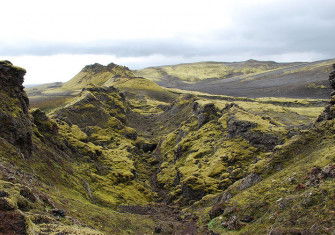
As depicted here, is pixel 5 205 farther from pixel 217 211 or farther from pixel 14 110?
pixel 14 110

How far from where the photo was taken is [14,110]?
55.7 m

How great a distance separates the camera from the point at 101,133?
10650cm

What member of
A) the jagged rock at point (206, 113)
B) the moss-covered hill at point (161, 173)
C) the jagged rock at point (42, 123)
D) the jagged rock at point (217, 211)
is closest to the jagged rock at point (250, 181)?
the moss-covered hill at point (161, 173)

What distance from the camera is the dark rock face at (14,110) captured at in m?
51.6

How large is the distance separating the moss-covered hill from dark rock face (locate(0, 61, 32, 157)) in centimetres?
20

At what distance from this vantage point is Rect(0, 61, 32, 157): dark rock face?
169 feet

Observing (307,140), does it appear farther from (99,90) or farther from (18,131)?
(99,90)

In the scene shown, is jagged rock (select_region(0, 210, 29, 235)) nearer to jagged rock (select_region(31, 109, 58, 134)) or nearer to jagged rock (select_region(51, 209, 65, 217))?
jagged rock (select_region(51, 209, 65, 217))

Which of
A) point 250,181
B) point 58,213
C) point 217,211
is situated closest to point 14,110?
point 58,213

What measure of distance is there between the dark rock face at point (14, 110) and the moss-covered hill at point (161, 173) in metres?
0.20

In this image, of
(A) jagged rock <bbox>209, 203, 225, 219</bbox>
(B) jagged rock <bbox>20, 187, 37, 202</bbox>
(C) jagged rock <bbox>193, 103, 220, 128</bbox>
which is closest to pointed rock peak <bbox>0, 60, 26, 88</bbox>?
(B) jagged rock <bbox>20, 187, 37, 202</bbox>

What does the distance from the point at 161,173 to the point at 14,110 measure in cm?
4394

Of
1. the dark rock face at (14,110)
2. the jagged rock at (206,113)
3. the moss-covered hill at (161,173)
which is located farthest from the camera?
the jagged rock at (206,113)

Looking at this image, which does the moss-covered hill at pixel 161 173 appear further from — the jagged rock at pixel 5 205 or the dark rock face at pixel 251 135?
the dark rock face at pixel 251 135
